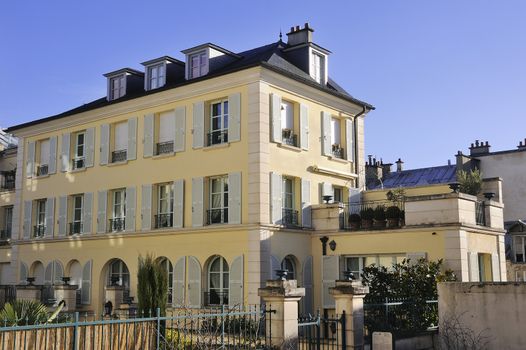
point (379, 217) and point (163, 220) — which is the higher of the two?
point (163, 220)

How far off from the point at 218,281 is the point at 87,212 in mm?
7088

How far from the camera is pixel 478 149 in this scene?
43.1 meters

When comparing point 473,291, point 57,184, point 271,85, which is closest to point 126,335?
point 473,291

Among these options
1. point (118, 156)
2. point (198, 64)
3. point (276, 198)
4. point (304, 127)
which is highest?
point (198, 64)

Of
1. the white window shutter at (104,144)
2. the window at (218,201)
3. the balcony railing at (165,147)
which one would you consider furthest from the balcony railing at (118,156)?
the window at (218,201)

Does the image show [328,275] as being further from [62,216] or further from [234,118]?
[62,216]

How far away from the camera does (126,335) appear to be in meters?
10.5

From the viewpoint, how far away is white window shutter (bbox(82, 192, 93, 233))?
25031mm

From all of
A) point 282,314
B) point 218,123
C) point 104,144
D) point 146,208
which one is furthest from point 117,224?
point 282,314

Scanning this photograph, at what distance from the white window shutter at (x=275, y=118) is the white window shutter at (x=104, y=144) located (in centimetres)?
733

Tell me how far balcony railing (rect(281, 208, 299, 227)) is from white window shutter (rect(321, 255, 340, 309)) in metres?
1.49

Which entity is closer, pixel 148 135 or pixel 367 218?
pixel 367 218

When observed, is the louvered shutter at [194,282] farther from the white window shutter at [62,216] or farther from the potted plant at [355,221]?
the white window shutter at [62,216]

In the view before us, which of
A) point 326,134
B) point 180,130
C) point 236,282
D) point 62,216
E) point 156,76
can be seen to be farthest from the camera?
point 62,216
